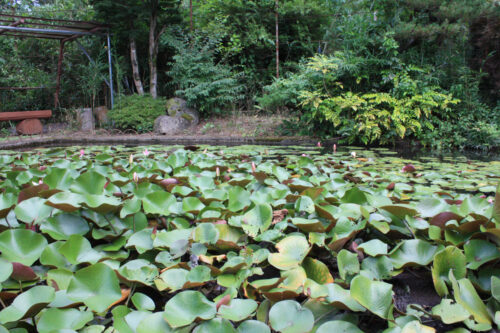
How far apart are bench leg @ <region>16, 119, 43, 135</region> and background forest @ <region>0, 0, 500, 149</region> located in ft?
3.17

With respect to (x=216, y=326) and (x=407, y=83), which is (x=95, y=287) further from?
(x=407, y=83)

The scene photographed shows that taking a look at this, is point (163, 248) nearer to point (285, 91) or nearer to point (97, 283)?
point (97, 283)

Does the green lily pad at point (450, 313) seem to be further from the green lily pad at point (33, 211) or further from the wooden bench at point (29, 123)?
the wooden bench at point (29, 123)

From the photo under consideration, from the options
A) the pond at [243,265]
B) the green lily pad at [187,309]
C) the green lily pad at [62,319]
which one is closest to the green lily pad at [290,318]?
the pond at [243,265]

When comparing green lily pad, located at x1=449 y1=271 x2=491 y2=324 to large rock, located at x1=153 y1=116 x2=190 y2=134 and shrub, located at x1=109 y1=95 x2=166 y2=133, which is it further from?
shrub, located at x1=109 y1=95 x2=166 y2=133

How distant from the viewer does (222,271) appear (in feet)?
2.50

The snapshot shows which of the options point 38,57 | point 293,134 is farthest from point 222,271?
point 38,57

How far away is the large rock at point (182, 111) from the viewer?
7.65m

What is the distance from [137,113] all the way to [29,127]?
8.26 feet

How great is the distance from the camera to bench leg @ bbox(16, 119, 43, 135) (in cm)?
739

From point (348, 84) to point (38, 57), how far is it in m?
8.61

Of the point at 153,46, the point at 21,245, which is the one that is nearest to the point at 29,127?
the point at 153,46

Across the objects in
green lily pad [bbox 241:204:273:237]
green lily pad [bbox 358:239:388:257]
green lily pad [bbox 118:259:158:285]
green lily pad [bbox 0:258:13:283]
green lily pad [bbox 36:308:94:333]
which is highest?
green lily pad [bbox 241:204:273:237]

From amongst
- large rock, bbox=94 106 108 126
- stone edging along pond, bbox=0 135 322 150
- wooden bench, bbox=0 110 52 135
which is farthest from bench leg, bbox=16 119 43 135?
stone edging along pond, bbox=0 135 322 150
